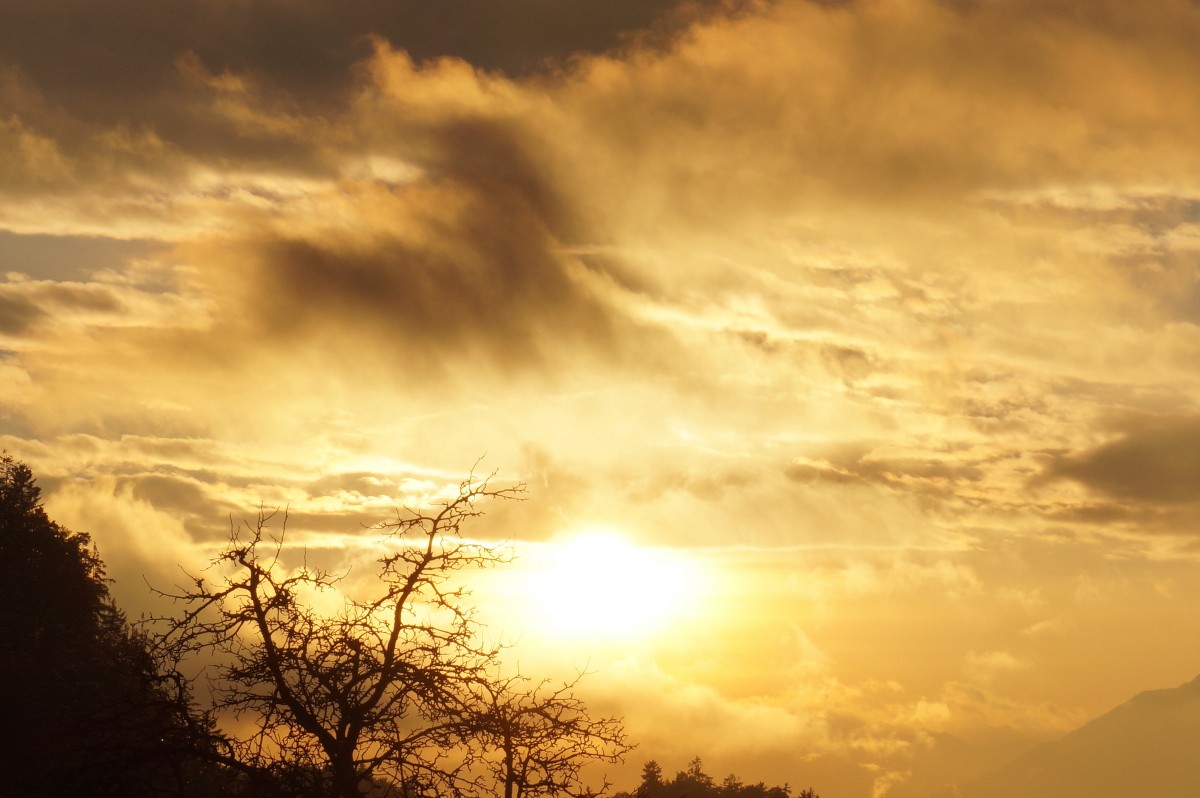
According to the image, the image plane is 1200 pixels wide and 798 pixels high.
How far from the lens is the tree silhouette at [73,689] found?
454 inches

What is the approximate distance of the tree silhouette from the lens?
37.8ft

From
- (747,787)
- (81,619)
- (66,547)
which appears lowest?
(747,787)

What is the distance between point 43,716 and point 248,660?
19.8 metres

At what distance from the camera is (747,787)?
83.8 metres

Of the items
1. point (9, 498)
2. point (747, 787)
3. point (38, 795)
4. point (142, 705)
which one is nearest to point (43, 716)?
point (38, 795)

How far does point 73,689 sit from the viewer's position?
29828mm

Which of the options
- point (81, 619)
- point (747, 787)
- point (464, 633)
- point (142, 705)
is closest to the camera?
point (142, 705)

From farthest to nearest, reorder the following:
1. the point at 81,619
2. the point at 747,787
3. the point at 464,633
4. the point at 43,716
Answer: the point at 747,787, the point at 81,619, the point at 43,716, the point at 464,633

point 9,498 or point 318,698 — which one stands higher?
point 9,498

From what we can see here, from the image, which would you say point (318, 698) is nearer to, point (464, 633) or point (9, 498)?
point (464, 633)

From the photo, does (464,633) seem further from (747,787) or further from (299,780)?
(747,787)

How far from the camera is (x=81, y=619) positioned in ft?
146

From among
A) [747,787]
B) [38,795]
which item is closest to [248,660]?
[38,795]

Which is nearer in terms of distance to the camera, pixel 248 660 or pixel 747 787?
pixel 248 660
